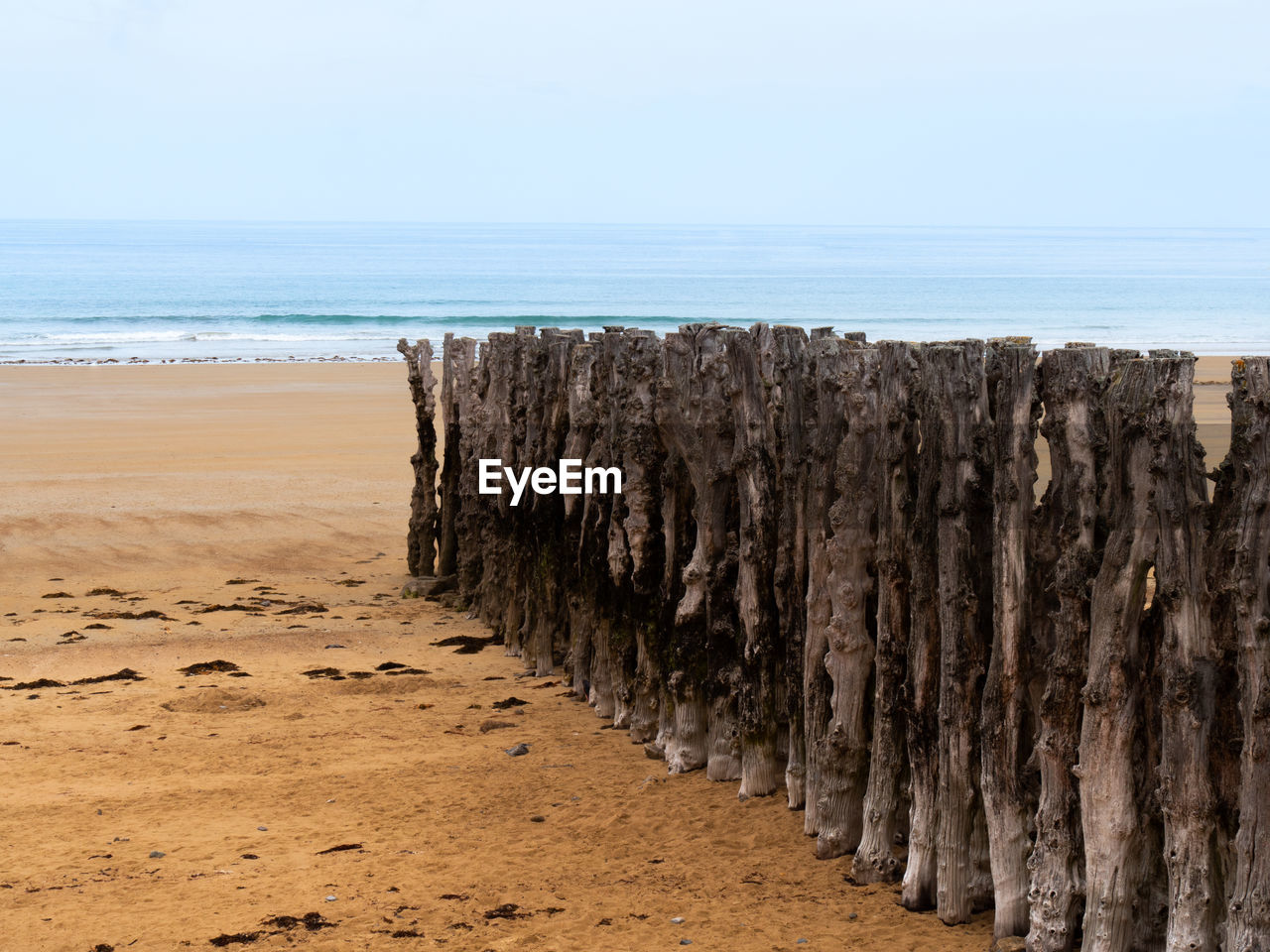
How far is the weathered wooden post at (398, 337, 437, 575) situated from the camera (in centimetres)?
1005

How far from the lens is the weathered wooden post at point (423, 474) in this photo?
10047mm

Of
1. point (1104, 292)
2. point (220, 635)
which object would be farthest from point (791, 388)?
point (1104, 292)

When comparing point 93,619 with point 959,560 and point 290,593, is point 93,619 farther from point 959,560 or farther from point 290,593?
point 959,560

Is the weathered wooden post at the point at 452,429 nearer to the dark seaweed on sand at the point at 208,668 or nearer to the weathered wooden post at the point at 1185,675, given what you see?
the dark seaweed on sand at the point at 208,668

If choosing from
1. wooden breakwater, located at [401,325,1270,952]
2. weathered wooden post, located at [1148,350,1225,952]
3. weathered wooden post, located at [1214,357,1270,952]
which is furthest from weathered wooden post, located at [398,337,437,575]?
weathered wooden post, located at [1214,357,1270,952]

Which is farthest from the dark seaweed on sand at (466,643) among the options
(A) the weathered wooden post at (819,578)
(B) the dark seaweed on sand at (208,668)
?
(A) the weathered wooden post at (819,578)

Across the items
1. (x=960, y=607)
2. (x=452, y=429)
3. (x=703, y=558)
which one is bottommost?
(x=703, y=558)

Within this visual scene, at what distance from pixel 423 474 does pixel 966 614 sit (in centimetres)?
649

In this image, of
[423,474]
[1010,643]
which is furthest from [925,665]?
[423,474]

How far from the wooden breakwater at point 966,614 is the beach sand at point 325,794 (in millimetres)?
359

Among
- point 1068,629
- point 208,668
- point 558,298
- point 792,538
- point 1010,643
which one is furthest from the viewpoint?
point 558,298

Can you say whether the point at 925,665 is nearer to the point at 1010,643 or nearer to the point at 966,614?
the point at 966,614

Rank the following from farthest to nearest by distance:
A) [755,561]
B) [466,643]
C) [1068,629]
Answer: [466,643], [755,561], [1068,629]

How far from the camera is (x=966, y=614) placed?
4254mm
